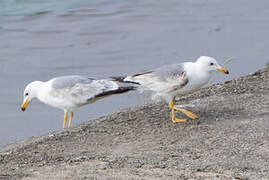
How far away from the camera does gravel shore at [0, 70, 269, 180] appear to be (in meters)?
5.12

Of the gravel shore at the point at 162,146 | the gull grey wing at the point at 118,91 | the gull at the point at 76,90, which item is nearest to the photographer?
the gravel shore at the point at 162,146

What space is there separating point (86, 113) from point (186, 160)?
3.98 meters

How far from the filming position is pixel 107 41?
497 inches

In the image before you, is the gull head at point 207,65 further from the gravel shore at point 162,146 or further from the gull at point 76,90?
the gull at point 76,90

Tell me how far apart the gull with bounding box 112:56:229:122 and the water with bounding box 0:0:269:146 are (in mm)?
2193

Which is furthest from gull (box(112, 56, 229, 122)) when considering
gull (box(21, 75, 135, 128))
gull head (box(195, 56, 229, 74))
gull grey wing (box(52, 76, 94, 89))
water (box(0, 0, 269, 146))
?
water (box(0, 0, 269, 146))

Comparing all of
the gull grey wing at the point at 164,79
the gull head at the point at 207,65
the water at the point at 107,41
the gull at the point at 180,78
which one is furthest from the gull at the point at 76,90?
the water at the point at 107,41

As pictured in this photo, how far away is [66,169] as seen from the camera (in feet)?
17.3

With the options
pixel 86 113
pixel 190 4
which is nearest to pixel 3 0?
pixel 190 4

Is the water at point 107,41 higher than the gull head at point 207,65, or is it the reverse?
the gull head at point 207,65

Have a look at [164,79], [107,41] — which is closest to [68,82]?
[164,79]

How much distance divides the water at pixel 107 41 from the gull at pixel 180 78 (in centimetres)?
219

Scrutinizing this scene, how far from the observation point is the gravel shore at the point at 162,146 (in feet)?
16.8

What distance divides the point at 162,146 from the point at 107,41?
6.92 metres
